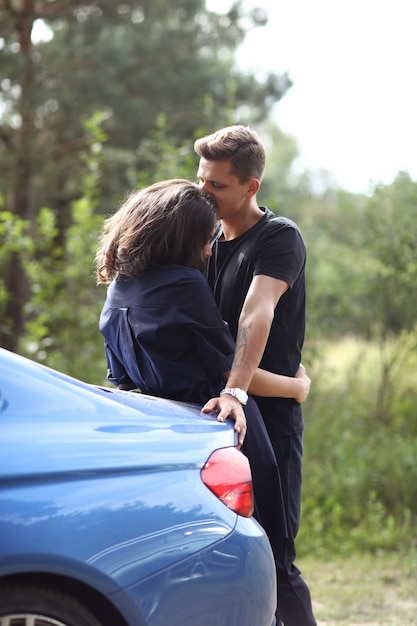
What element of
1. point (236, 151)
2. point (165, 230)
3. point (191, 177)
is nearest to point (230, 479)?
point (165, 230)

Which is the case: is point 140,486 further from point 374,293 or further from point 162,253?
point 374,293

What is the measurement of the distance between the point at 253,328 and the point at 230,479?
0.70 meters

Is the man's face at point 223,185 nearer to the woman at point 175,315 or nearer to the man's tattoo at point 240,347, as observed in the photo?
the woman at point 175,315

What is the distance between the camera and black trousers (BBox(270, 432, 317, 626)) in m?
3.38

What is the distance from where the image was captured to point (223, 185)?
340cm

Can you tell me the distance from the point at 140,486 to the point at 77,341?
5439 millimetres

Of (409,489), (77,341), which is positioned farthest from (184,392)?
(77,341)

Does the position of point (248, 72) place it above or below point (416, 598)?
above

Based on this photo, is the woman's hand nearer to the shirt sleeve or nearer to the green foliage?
the shirt sleeve

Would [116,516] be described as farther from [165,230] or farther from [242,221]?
[242,221]

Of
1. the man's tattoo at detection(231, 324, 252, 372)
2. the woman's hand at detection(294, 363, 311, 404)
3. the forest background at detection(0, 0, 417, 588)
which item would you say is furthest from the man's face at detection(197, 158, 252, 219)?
the forest background at detection(0, 0, 417, 588)

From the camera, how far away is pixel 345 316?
9047 mm

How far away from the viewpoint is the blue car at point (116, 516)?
2.25 metres

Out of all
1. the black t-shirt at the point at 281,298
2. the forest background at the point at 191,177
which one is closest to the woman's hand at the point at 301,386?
the black t-shirt at the point at 281,298
